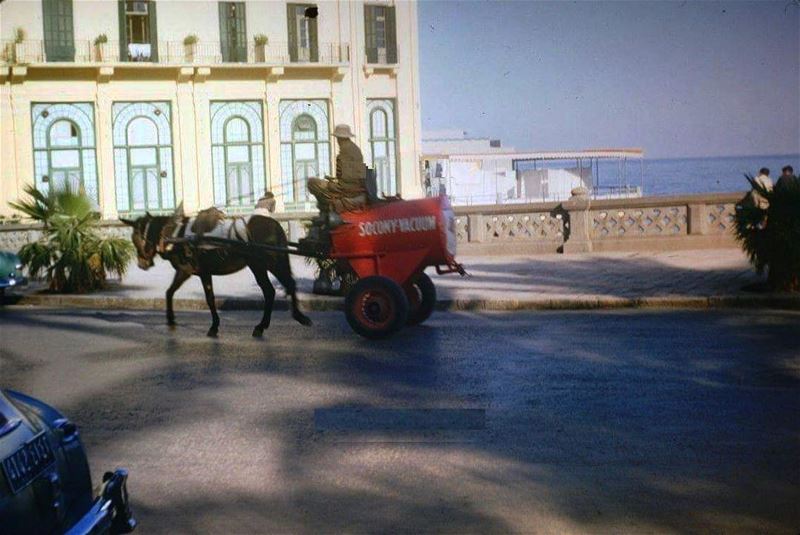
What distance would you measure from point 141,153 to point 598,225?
947 inches

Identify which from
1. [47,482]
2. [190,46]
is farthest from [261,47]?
[47,482]

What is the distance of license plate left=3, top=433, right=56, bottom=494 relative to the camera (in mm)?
4359

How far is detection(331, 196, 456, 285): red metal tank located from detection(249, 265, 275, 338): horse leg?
4.16ft

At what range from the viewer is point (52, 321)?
1702cm

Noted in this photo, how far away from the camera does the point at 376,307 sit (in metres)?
14.0

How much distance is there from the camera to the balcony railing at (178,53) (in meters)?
43.7

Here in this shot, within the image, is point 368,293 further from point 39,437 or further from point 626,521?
point 39,437

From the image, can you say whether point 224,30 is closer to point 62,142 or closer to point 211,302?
point 62,142

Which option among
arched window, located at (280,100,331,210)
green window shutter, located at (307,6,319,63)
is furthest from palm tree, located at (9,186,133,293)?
green window shutter, located at (307,6,319,63)

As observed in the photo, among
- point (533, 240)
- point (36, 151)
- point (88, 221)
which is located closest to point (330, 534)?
point (88, 221)

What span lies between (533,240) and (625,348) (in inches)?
564

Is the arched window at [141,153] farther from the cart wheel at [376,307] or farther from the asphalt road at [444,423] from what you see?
the cart wheel at [376,307]

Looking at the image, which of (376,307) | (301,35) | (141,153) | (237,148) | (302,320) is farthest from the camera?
(301,35)

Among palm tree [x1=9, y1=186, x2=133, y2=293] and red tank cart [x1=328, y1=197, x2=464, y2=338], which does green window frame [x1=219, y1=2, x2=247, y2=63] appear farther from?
red tank cart [x1=328, y1=197, x2=464, y2=338]
